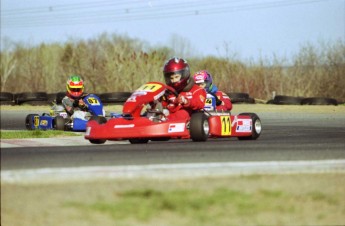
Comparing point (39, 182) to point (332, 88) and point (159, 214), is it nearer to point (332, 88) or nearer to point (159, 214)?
point (159, 214)

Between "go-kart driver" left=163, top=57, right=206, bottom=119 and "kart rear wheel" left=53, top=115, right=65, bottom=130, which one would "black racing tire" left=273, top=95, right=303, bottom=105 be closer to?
"kart rear wheel" left=53, top=115, right=65, bottom=130

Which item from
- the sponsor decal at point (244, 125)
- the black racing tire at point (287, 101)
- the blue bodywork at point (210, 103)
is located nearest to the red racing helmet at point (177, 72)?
the blue bodywork at point (210, 103)

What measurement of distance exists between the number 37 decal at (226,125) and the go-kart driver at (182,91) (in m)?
0.42

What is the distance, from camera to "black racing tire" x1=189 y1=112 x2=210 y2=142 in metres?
11.9

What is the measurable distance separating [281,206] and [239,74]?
2936 centimetres

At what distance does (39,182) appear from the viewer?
22.8ft

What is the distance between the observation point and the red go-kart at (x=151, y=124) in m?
11.5

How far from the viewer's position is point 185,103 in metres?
12.4

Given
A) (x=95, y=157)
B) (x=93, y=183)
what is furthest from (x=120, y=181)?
(x=95, y=157)

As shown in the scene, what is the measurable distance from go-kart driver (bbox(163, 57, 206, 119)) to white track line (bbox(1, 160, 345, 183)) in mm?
4002

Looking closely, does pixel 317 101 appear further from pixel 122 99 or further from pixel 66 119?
pixel 66 119

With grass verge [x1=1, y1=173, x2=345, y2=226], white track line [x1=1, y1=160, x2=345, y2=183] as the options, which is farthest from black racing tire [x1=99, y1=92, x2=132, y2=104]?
grass verge [x1=1, y1=173, x2=345, y2=226]

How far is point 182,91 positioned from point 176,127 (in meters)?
1.20

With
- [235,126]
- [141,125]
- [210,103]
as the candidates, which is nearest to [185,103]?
[141,125]
